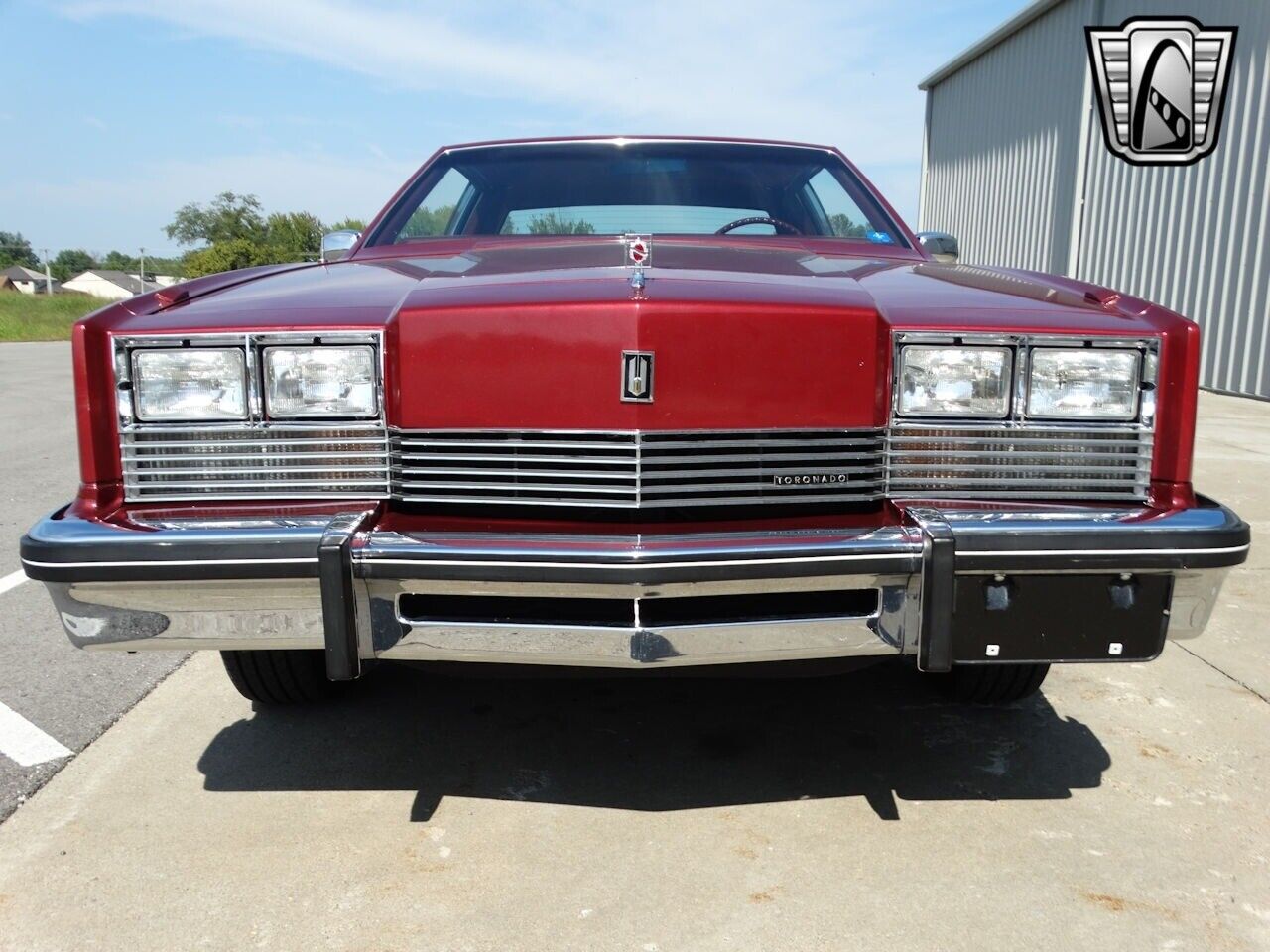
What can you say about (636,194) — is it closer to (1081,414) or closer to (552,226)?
(552,226)

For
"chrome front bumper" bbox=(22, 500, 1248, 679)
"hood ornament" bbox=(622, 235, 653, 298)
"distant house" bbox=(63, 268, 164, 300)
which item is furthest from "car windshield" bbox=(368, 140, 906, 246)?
"distant house" bbox=(63, 268, 164, 300)

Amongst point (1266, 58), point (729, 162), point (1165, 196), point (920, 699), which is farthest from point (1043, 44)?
point (920, 699)

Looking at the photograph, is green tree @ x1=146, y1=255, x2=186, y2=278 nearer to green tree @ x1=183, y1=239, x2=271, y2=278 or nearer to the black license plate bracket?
green tree @ x1=183, y1=239, x2=271, y2=278

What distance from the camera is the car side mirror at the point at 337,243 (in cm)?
325

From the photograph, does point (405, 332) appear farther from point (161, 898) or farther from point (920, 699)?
point (920, 699)

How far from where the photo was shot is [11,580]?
3910mm

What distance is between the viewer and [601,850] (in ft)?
6.81

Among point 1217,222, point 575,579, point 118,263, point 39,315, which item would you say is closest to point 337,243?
point 575,579

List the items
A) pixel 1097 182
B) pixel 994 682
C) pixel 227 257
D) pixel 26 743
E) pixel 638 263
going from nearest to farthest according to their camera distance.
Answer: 1. pixel 638 263
2. pixel 26 743
3. pixel 994 682
4. pixel 1097 182
5. pixel 227 257

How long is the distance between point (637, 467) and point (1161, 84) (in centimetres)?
1135

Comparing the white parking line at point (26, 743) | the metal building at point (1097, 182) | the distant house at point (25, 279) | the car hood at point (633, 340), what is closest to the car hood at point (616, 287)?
the car hood at point (633, 340)

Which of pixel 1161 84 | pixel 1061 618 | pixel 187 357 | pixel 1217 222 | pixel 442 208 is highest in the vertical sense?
pixel 1161 84

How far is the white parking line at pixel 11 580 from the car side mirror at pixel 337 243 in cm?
172

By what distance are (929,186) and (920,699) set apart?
1792 cm
